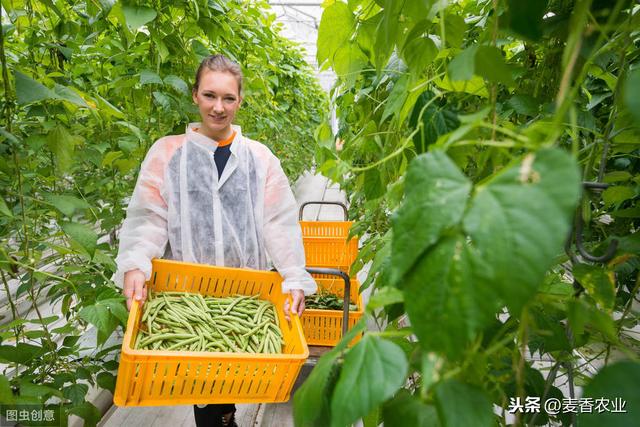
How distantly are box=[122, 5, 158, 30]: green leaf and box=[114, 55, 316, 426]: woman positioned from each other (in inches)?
14.8

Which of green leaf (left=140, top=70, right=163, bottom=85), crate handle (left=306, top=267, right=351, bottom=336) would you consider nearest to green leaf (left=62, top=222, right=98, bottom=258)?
green leaf (left=140, top=70, right=163, bottom=85)

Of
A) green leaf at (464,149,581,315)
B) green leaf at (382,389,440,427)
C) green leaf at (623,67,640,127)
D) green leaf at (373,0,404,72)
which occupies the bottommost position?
green leaf at (382,389,440,427)

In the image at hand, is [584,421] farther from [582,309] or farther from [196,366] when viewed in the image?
[196,366]

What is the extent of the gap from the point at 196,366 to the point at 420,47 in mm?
865

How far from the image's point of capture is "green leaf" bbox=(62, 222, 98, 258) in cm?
100

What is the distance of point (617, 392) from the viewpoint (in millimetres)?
316

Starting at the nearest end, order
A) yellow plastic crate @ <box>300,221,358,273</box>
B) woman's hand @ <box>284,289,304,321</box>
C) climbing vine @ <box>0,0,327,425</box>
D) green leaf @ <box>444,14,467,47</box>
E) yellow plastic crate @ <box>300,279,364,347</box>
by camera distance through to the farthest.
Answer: green leaf @ <box>444,14,467,47</box> < climbing vine @ <box>0,0,327,425</box> < woman's hand @ <box>284,289,304,321</box> < yellow plastic crate @ <box>300,279,364,347</box> < yellow plastic crate @ <box>300,221,358,273</box>

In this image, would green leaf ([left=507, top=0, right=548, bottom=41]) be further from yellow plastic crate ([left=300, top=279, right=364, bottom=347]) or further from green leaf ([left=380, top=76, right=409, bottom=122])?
yellow plastic crate ([left=300, top=279, right=364, bottom=347])

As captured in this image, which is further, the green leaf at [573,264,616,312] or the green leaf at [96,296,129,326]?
the green leaf at [96,296,129,326]

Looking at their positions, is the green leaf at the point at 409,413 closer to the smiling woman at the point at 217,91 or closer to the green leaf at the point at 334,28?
the green leaf at the point at 334,28

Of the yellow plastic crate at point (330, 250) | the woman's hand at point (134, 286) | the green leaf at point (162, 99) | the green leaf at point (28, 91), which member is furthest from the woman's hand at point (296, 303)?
the yellow plastic crate at point (330, 250)

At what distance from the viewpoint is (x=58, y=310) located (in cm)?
282

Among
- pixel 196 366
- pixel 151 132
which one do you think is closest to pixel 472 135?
pixel 196 366

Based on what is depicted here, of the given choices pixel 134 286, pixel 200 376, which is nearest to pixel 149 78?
pixel 134 286
